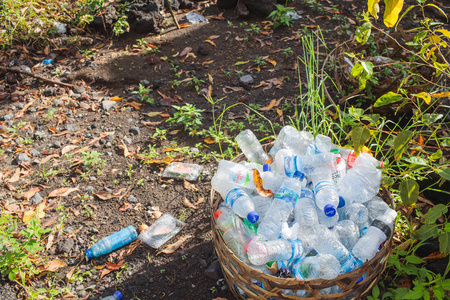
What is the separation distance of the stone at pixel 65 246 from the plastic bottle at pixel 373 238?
169 centimetres

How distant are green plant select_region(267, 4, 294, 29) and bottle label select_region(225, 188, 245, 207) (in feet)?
9.37

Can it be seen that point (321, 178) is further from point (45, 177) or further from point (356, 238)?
point (45, 177)

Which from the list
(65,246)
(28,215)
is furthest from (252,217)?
(28,215)

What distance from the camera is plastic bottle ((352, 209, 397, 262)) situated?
155 cm

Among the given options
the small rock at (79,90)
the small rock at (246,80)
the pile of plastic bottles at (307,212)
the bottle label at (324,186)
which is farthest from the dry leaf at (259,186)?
the small rock at (79,90)

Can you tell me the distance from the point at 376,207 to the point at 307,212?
1.31ft

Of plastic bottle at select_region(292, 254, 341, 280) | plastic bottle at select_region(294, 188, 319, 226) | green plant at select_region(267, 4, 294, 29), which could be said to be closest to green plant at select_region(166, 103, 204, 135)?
plastic bottle at select_region(294, 188, 319, 226)

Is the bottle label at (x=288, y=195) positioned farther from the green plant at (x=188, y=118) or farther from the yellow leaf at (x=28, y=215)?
the yellow leaf at (x=28, y=215)

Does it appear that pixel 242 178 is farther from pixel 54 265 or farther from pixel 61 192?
pixel 61 192

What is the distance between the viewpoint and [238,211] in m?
1.73

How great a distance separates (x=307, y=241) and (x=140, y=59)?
9.31 feet

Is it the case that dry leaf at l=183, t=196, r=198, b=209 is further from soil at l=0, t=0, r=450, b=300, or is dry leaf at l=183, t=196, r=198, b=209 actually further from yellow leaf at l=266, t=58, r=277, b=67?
yellow leaf at l=266, t=58, r=277, b=67

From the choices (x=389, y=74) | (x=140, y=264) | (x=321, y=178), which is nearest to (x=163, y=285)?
(x=140, y=264)

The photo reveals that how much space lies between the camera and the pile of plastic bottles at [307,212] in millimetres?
1563
